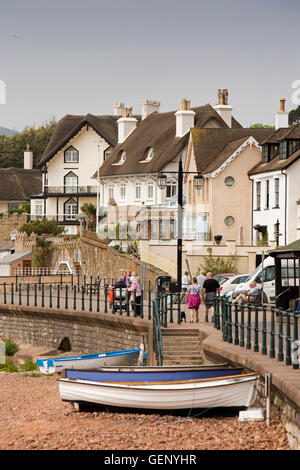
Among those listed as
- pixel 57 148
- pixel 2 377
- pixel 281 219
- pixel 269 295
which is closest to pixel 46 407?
pixel 2 377

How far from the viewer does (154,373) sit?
18688mm

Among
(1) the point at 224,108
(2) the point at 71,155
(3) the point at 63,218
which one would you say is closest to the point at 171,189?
(1) the point at 224,108

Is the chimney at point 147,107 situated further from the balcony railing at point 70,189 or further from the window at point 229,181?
the window at point 229,181

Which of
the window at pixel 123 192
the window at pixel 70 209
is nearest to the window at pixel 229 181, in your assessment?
the window at pixel 123 192

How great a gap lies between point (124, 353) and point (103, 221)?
4613 centimetres

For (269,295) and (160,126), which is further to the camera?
(160,126)

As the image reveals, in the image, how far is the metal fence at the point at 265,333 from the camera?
54.9 feet

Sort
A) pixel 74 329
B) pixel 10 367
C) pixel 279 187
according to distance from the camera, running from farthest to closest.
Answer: pixel 279 187
pixel 74 329
pixel 10 367

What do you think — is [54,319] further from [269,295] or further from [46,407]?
[46,407]

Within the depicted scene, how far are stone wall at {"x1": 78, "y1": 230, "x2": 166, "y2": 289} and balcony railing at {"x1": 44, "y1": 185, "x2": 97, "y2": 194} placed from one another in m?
18.8

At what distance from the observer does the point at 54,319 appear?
35.0m

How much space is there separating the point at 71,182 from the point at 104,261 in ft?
95.4

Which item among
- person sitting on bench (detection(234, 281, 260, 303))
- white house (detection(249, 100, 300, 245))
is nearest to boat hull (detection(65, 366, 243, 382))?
person sitting on bench (detection(234, 281, 260, 303))

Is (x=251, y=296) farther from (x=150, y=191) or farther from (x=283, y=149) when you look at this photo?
(x=150, y=191)
